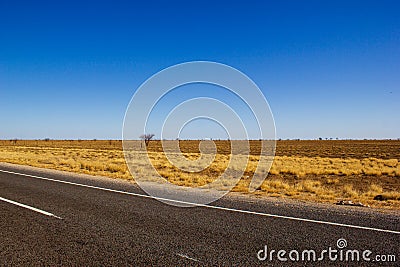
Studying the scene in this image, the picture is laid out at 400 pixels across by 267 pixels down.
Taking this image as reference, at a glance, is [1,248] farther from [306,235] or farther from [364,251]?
[364,251]

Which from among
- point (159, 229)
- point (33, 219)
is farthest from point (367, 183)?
point (33, 219)

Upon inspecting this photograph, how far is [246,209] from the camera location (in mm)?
7984

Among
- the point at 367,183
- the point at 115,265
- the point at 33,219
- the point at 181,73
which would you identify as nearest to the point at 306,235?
the point at 115,265

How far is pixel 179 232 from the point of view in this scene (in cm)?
580

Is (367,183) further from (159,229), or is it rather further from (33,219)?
(33,219)

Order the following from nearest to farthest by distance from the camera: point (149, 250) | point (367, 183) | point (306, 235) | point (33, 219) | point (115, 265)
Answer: point (115, 265) → point (149, 250) → point (306, 235) → point (33, 219) → point (367, 183)

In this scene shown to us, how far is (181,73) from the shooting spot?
10039mm

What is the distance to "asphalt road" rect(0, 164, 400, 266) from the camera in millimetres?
4535

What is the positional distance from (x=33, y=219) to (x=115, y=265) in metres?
3.32

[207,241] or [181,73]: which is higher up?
[181,73]

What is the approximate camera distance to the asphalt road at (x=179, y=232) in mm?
4535

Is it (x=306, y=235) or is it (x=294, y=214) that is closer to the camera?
(x=306, y=235)

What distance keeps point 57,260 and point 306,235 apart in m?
3.99

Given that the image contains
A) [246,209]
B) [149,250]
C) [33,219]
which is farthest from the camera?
[246,209]
